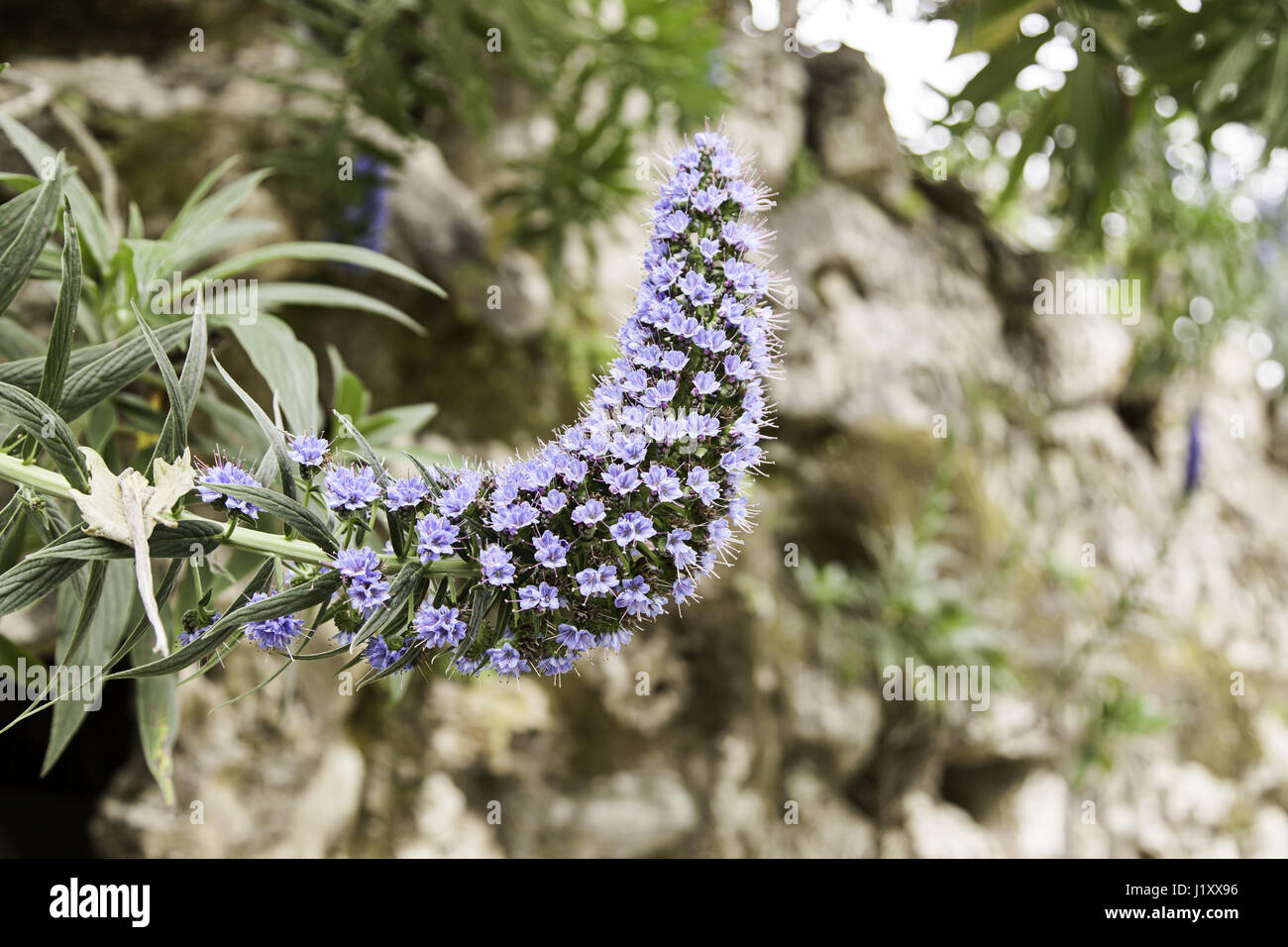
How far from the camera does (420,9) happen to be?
2.77 metres

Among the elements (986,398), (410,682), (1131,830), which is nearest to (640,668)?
(410,682)

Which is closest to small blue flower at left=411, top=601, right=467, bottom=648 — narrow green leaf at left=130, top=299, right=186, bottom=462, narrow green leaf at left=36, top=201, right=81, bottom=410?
narrow green leaf at left=130, top=299, right=186, bottom=462

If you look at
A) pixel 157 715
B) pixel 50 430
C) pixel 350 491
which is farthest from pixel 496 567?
pixel 157 715

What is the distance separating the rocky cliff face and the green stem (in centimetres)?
207

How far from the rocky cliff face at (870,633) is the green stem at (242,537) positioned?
2067mm

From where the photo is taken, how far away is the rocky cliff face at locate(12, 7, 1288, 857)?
10.6ft

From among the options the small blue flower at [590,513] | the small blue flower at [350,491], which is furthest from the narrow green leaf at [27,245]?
the small blue flower at [590,513]

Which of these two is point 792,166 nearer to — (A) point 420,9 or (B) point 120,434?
(A) point 420,9

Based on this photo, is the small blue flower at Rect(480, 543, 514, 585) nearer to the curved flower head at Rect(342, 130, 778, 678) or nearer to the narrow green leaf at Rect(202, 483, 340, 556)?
the curved flower head at Rect(342, 130, 778, 678)

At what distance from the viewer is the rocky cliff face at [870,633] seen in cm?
322

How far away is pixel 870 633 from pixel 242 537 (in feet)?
13.0

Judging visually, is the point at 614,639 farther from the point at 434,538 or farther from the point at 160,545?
the point at 160,545

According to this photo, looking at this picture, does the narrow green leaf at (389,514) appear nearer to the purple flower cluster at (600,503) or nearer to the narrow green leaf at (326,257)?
→ the purple flower cluster at (600,503)

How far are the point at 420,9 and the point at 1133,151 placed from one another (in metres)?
2.81
